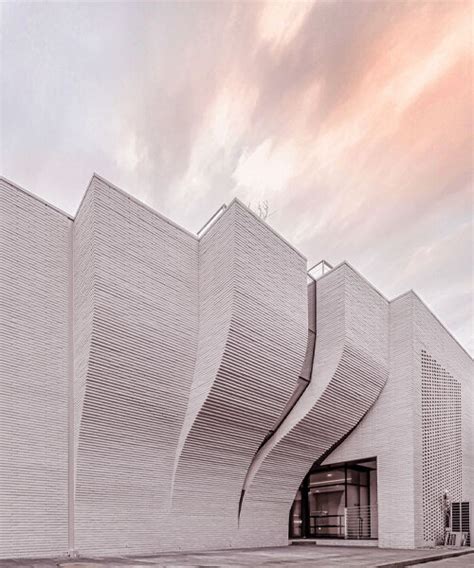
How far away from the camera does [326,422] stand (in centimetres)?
1859

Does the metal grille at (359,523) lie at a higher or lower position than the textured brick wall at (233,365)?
lower

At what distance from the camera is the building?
41.9 feet

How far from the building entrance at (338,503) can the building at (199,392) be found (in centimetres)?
6

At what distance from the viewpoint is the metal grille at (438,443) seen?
1844cm

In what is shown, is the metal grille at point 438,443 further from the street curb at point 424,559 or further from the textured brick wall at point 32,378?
the textured brick wall at point 32,378

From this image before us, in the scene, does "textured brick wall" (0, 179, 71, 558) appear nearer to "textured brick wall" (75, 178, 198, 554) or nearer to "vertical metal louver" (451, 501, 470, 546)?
"textured brick wall" (75, 178, 198, 554)

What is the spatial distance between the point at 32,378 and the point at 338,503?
12856mm

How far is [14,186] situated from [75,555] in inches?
353

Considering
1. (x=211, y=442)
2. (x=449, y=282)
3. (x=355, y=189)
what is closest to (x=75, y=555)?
(x=211, y=442)

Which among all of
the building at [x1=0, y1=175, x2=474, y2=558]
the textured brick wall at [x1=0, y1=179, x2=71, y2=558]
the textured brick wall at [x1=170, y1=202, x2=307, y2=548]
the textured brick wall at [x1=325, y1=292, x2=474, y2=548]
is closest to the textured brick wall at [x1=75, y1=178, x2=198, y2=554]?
the building at [x1=0, y1=175, x2=474, y2=558]

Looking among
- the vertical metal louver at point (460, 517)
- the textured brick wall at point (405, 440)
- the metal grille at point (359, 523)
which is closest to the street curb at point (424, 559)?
the textured brick wall at point (405, 440)

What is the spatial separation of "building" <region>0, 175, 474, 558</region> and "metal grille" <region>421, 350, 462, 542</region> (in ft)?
0.37

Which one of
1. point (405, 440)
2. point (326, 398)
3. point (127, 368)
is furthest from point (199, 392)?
point (405, 440)

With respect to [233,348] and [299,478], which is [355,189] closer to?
[233,348]
